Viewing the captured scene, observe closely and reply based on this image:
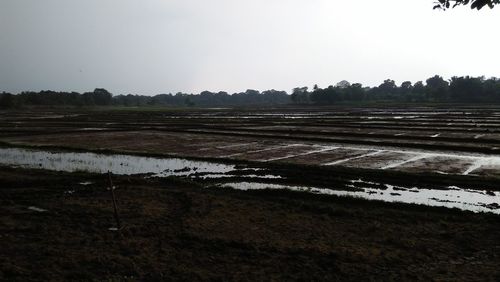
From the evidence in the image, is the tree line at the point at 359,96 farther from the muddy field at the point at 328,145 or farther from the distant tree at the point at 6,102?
the muddy field at the point at 328,145

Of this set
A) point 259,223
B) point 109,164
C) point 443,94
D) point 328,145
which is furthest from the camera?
point 443,94

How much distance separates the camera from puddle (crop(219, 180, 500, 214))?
36.3ft

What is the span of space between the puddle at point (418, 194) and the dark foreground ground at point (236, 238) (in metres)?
1.00

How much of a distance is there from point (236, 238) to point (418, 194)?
659cm

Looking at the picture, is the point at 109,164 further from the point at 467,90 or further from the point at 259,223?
the point at 467,90

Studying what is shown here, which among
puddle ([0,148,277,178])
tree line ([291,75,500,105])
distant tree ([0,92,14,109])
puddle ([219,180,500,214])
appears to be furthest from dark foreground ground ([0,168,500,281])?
tree line ([291,75,500,105])

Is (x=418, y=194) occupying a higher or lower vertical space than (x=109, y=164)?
lower

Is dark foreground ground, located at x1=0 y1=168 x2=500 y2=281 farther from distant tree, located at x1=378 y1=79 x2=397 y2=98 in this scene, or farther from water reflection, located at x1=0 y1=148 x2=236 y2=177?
distant tree, located at x1=378 y1=79 x2=397 y2=98

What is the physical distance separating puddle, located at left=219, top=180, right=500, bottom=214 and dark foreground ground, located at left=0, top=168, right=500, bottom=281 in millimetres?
1002

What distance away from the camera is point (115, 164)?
1777 centimetres

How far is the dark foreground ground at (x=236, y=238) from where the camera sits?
6.40 meters

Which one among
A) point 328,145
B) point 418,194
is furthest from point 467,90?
point 418,194

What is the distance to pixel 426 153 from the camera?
20672mm

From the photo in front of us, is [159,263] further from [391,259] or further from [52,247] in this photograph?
[391,259]
